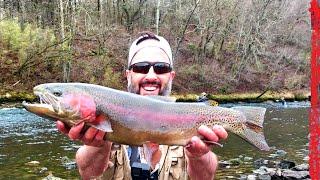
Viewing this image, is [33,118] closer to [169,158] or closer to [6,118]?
[6,118]

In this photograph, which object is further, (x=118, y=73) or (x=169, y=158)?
(x=118, y=73)

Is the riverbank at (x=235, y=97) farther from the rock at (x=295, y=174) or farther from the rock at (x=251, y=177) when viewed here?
the rock at (x=251, y=177)

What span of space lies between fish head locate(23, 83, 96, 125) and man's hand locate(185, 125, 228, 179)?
30.0 inches

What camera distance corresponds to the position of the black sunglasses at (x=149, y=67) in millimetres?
3889

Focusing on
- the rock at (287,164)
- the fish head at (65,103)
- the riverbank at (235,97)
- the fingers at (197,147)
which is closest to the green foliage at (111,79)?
the riverbank at (235,97)

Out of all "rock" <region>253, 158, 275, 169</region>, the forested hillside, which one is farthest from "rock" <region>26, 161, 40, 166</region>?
the forested hillside

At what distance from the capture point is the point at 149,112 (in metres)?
3.23

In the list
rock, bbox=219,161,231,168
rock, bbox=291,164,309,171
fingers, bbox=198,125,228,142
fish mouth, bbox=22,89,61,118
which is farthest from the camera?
rock, bbox=219,161,231,168

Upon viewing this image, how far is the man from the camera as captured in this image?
362 cm

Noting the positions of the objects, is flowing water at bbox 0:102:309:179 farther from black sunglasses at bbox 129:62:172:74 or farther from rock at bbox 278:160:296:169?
black sunglasses at bbox 129:62:172:74

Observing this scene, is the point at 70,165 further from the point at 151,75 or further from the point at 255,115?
the point at 255,115

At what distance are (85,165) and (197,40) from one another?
1738 inches

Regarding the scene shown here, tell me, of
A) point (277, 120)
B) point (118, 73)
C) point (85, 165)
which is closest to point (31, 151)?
point (85, 165)

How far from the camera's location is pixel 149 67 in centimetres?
388
